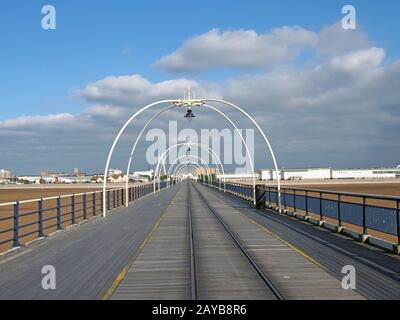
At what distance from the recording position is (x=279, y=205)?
27891 millimetres

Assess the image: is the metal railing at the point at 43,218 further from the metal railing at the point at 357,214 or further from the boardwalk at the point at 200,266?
the metal railing at the point at 357,214

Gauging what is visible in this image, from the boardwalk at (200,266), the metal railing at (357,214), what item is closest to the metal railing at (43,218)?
the boardwalk at (200,266)

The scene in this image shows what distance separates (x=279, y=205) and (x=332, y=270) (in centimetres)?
1742

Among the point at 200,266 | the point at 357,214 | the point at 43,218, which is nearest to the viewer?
the point at 200,266

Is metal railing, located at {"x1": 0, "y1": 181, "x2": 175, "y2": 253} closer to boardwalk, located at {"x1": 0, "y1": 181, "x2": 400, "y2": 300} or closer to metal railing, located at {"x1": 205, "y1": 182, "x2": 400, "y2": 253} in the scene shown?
boardwalk, located at {"x1": 0, "y1": 181, "x2": 400, "y2": 300}

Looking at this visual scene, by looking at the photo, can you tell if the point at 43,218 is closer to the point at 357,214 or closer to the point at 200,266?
the point at 357,214

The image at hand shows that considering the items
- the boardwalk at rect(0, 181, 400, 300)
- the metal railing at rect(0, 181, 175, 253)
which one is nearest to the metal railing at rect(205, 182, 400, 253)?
the boardwalk at rect(0, 181, 400, 300)

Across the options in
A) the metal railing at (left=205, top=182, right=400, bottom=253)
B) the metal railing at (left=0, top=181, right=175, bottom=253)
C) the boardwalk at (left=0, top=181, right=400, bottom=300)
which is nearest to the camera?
the boardwalk at (left=0, top=181, right=400, bottom=300)

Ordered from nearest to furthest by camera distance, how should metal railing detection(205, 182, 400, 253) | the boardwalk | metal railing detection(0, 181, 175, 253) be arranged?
the boardwalk < metal railing detection(205, 182, 400, 253) < metal railing detection(0, 181, 175, 253)

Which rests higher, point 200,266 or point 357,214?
point 357,214

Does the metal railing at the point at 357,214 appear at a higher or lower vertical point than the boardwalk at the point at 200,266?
higher

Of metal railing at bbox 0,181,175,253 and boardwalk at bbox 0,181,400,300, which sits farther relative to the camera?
metal railing at bbox 0,181,175,253

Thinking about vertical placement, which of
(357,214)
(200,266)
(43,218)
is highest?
(357,214)

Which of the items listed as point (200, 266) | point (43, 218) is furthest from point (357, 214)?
point (43, 218)
